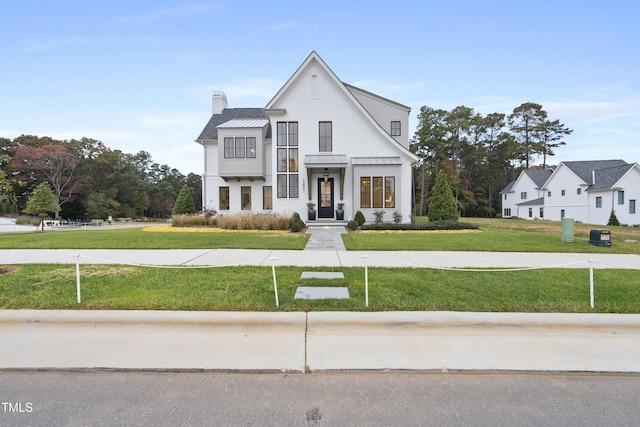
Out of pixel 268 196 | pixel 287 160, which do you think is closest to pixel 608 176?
pixel 287 160

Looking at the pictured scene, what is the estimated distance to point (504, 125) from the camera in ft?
174

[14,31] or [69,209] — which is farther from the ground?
[14,31]

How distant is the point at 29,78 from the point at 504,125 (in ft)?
202

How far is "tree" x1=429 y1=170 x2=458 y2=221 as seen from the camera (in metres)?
16.6

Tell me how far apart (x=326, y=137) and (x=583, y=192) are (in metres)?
33.4

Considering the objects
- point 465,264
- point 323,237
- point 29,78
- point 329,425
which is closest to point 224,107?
point 29,78

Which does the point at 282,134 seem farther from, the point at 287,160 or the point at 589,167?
the point at 589,167

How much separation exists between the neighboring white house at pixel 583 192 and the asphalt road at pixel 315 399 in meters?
38.5

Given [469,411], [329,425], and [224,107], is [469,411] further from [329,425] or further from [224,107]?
[224,107]

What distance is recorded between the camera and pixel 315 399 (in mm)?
2459

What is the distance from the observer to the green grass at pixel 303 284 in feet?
14.4

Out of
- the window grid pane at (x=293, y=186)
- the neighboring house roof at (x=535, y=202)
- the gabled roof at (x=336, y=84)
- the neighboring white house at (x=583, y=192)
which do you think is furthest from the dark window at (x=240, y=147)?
the neighboring house roof at (x=535, y=202)

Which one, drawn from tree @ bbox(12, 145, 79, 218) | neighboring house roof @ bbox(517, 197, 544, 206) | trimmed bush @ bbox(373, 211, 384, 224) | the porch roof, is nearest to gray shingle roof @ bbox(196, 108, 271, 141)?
the porch roof

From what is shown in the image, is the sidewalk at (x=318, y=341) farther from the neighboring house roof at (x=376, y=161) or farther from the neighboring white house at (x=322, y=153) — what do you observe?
the neighboring house roof at (x=376, y=161)
